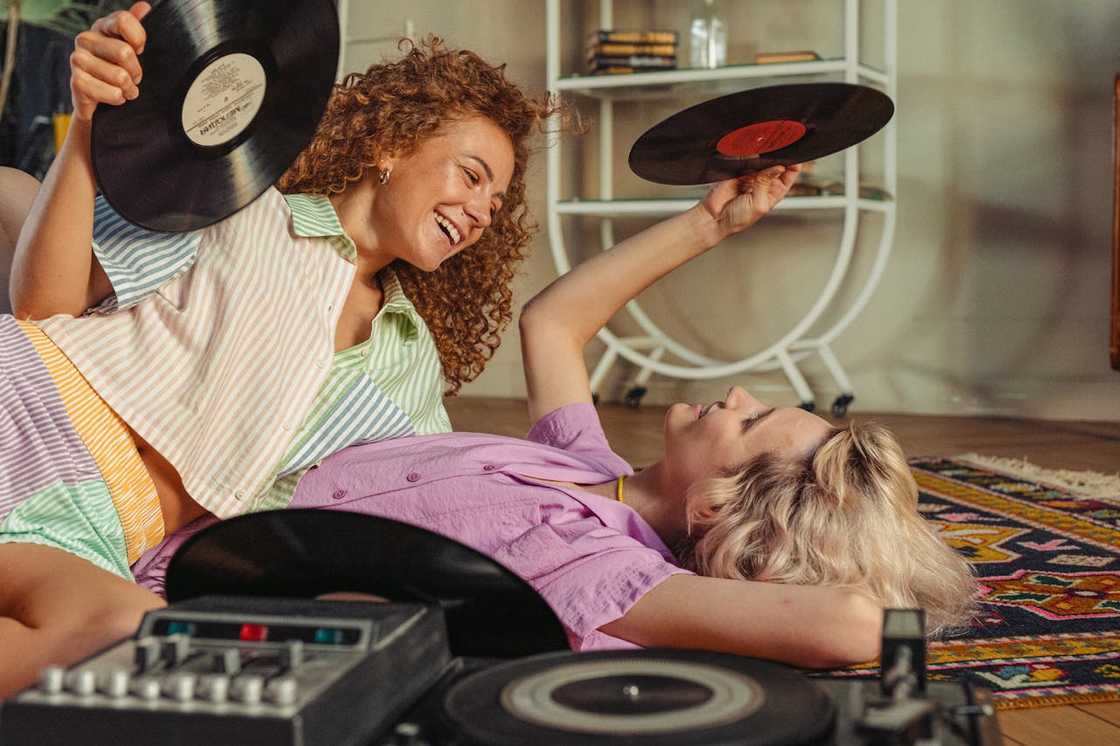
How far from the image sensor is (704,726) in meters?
0.48

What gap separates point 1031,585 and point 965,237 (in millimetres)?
1844

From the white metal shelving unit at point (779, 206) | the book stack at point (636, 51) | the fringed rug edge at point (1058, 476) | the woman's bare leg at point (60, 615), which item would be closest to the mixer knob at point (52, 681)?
the woman's bare leg at point (60, 615)

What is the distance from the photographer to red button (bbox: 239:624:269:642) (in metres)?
0.54

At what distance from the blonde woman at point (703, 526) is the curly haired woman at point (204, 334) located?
8 centimetres

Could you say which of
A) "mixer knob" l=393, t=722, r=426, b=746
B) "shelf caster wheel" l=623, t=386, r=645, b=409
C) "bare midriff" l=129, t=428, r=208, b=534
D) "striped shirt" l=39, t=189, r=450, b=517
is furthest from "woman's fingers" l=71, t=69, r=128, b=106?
"shelf caster wheel" l=623, t=386, r=645, b=409

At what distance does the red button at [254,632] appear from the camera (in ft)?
1.77

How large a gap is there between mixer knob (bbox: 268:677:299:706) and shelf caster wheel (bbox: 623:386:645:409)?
2908mm

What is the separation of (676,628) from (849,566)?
0.55 ft

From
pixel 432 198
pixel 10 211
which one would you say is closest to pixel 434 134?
pixel 432 198

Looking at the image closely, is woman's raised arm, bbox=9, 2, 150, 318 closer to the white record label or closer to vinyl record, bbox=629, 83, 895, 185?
the white record label

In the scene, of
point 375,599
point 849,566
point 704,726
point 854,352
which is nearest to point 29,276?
point 375,599

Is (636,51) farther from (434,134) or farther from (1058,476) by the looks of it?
(434,134)

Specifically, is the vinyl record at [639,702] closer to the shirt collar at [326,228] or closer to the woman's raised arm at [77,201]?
the woman's raised arm at [77,201]

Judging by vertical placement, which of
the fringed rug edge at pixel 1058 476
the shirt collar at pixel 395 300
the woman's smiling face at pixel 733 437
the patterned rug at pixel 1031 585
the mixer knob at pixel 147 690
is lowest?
the fringed rug edge at pixel 1058 476
